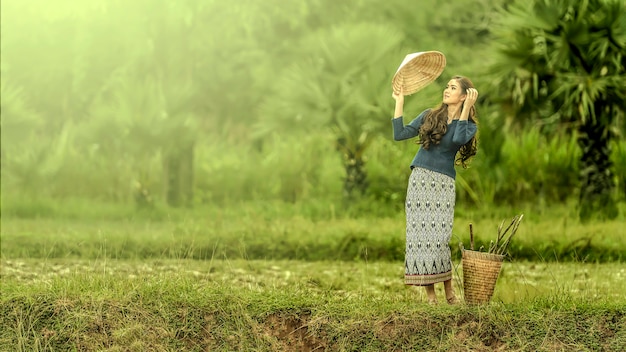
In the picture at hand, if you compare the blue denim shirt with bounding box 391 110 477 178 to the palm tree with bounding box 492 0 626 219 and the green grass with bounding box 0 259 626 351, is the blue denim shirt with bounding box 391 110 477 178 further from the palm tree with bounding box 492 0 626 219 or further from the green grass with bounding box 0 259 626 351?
the palm tree with bounding box 492 0 626 219

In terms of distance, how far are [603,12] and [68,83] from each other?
997 cm

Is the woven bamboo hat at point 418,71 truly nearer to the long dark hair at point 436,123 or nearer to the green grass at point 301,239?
the long dark hair at point 436,123

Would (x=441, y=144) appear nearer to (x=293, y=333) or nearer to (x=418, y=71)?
(x=418, y=71)

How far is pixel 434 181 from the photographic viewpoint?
7.16 metres

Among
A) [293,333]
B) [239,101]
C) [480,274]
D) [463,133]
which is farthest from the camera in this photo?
[239,101]

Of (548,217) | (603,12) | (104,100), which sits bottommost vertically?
(548,217)

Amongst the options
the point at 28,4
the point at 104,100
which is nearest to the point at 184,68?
the point at 104,100

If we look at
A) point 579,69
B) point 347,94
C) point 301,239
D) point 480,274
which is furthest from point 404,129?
point 347,94

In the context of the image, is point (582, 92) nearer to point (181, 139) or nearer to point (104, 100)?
point (181, 139)

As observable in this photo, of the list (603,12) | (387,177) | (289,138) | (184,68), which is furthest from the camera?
(289,138)

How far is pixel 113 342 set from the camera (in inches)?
268

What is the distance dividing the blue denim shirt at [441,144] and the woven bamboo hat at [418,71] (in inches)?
8.8

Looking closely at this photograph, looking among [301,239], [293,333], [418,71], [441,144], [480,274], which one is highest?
[418,71]

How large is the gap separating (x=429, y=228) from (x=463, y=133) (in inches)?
27.0
